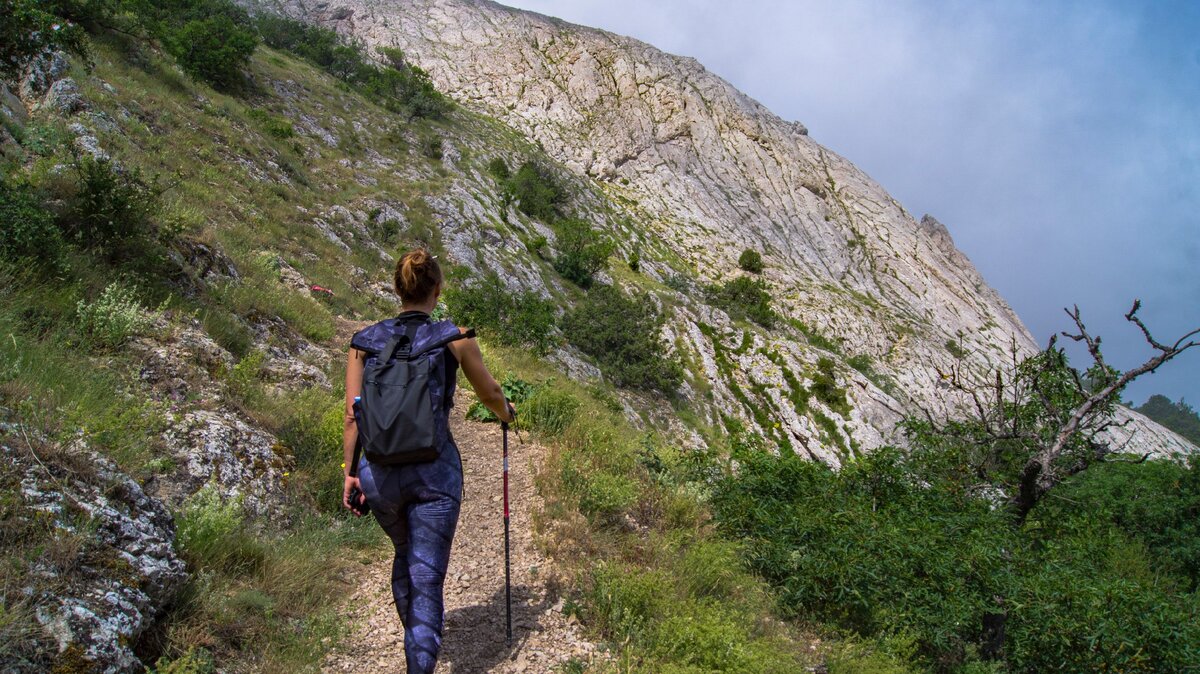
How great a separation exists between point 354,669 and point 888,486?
6.51 meters

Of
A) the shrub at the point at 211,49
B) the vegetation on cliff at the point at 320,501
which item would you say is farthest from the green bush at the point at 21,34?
the shrub at the point at 211,49

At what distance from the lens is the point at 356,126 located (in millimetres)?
30438

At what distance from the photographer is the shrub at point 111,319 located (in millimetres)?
4941

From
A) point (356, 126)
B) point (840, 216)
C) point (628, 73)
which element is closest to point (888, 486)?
point (356, 126)

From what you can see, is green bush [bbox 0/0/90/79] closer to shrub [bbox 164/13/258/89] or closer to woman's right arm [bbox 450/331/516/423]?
woman's right arm [bbox 450/331/516/423]

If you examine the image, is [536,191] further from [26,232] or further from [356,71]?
[26,232]

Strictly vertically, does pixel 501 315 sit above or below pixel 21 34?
below

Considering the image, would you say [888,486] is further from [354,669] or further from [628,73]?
[628,73]

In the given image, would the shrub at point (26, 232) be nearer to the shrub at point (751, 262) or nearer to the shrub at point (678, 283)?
the shrub at point (678, 283)

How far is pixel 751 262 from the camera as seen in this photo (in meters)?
43.8

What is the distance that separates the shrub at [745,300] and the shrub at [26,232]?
31.2 meters

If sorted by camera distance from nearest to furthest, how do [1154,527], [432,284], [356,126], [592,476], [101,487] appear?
[101,487] < [432,284] < [592,476] < [1154,527] < [356,126]

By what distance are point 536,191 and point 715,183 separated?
912 inches

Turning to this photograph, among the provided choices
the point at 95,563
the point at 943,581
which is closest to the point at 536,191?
the point at 943,581
